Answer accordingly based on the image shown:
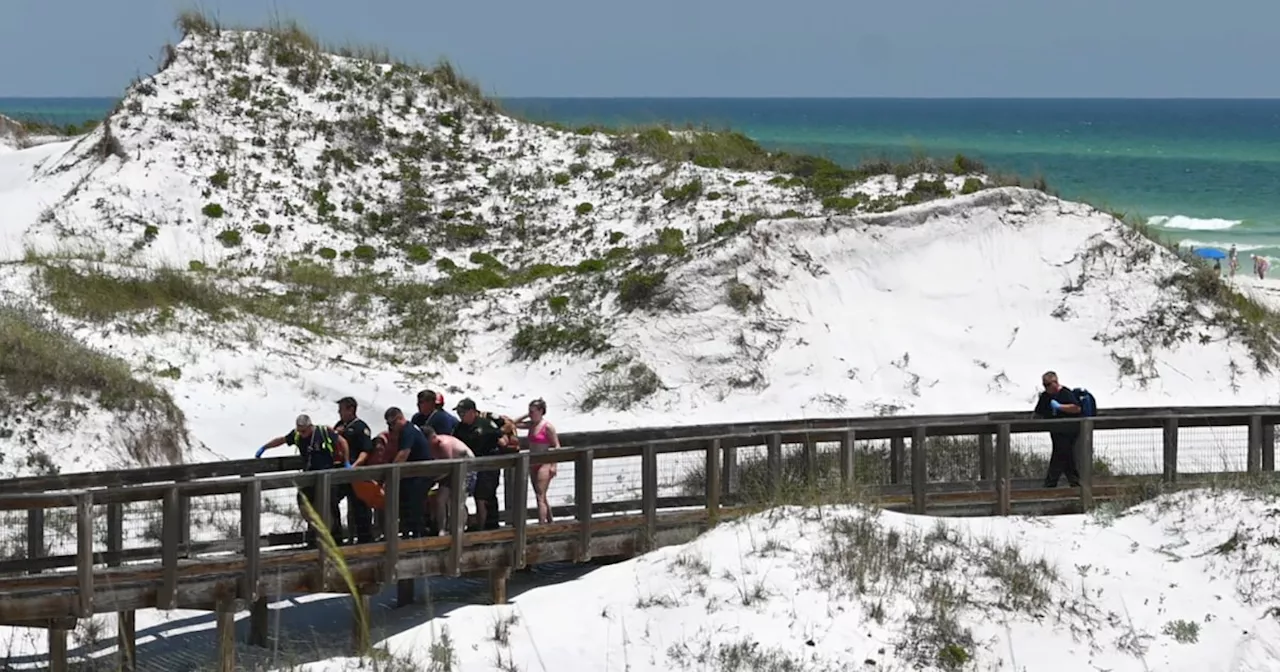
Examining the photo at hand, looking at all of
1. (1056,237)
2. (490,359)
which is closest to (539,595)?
(490,359)

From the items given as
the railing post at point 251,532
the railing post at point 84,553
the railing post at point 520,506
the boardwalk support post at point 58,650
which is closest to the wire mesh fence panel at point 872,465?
the railing post at point 520,506

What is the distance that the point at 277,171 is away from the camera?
122 ft

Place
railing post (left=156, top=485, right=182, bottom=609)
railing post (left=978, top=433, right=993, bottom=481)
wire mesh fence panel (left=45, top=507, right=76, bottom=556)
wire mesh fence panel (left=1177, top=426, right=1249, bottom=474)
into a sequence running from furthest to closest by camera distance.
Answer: wire mesh fence panel (left=1177, top=426, right=1249, bottom=474) → railing post (left=978, top=433, right=993, bottom=481) → wire mesh fence panel (left=45, top=507, right=76, bottom=556) → railing post (left=156, top=485, right=182, bottom=609)

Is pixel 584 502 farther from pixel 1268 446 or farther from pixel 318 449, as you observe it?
pixel 1268 446

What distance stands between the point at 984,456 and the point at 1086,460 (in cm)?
114

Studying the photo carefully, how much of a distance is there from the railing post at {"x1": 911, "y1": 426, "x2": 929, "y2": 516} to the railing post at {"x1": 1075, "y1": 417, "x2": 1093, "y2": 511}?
6.01 feet

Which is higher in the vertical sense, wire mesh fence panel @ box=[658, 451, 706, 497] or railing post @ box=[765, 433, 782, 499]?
railing post @ box=[765, 433, 782, 499]

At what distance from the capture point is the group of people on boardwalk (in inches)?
629

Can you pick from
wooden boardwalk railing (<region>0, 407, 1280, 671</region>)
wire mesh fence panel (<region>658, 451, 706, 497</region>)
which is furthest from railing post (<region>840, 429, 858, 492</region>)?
wire mesh fence panel (<region>658, 451, 706, 497</region>)

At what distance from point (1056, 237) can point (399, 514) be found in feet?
64.4

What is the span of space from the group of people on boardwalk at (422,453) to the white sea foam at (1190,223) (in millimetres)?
65025

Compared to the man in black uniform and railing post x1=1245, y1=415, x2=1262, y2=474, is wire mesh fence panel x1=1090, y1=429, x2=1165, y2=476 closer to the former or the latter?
railing post x1=1245, y1=415, x2=1262, y2=474

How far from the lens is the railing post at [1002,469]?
17938mm

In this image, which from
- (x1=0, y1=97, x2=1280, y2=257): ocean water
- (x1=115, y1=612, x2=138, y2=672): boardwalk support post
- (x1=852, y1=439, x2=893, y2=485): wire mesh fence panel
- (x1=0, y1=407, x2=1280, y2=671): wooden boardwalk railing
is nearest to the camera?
(x1=0, y1=407, x2=1280, y2=671): wooden boardwalk railing
